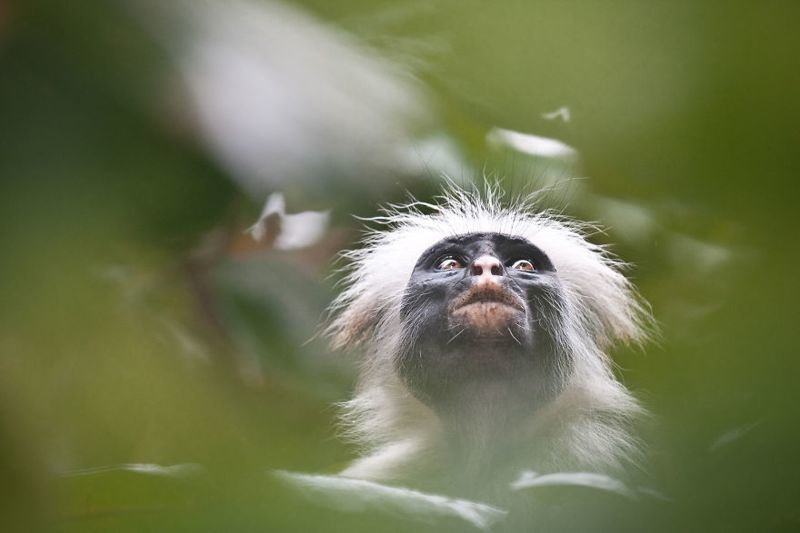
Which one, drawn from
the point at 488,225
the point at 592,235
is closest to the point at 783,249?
the point at 592,235

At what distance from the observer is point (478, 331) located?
2.72 feet

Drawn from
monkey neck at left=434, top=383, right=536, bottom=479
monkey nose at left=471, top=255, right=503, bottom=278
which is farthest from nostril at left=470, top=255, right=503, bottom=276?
monkey neck at left=434, top=383, right=536, bottom=479

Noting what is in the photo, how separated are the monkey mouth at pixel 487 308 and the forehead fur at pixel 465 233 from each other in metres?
0.07

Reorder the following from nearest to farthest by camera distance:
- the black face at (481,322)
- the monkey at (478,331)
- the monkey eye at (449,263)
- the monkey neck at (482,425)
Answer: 1. the monkey neck at (482,425)
2. the monkey at (478,331)
3. the black face at (481,322)
4. the monkey eye at (449,263)

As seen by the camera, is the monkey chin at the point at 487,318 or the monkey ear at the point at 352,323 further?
the monkey chin at the point at 487,318

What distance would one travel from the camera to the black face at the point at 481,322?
82 centimetres

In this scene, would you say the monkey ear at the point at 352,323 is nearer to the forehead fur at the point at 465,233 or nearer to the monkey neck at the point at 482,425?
the forehead fur at the point at 465,233

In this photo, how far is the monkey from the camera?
2.26ft

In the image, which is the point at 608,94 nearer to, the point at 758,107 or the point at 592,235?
the point at 758,107

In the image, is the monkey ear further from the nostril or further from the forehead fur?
the nostril

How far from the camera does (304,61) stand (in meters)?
0.46

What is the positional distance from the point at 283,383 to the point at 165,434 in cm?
14

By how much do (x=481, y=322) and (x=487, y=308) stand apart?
0.01 m

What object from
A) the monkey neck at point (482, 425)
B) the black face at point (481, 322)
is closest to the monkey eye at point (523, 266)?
the black face at point (481, 322)
